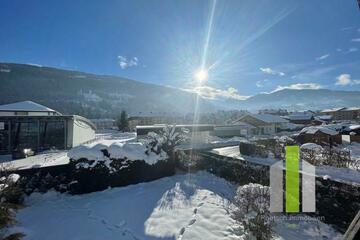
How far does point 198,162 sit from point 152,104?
112 metres

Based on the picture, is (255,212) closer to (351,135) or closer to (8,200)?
(8,200)

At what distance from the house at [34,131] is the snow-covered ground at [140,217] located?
32.0 ft

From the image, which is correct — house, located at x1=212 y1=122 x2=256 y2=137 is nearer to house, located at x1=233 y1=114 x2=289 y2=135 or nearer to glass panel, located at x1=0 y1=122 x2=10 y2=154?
house, located at x1=233 y1=114 x2=289 y2=135

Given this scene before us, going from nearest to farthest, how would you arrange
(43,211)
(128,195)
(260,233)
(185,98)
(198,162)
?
(260,233)
(43,211)
(128,195)
(198,162)
(185,98)

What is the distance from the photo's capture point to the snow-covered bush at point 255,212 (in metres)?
5.75

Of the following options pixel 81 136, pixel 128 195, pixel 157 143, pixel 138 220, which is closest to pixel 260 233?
pixel 138 220

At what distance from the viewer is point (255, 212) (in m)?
6.14

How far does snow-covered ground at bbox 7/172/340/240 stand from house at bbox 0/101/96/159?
32.0ft

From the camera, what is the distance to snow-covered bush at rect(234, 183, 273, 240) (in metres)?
5.75

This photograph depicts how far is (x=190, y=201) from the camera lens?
809 cm

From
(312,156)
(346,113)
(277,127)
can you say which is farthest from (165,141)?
(346,113)

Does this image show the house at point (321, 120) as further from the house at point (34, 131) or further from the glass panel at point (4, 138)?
the glass panel at point (4, 138)

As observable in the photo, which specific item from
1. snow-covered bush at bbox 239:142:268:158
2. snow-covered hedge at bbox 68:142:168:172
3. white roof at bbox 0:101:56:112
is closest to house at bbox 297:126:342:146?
snow-covered bush at bbox 239:142:268:158

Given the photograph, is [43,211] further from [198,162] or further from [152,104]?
[152,104]
